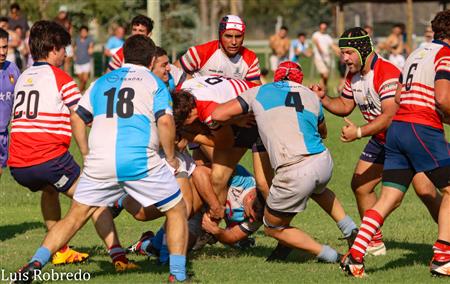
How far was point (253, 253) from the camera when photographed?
1128 centimetres

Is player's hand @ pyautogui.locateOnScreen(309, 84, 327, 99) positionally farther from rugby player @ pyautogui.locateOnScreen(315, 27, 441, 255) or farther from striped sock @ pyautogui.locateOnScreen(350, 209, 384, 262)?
striped sock @ pyautogui.locateOnScreen(350, 209, 384, 262)

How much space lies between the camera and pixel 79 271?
989cm

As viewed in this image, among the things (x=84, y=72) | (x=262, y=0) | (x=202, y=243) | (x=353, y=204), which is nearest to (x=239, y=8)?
(x=84, y=72)

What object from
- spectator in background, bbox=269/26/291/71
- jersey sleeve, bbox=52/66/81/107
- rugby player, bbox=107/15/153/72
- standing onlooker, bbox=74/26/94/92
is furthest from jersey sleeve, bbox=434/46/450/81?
spectator in background, bbox=269/26/291/71

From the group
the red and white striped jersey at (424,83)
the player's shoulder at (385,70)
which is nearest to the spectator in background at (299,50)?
the player's shoulder at (385,70)

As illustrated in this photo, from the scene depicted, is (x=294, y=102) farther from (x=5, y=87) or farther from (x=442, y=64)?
(x=5, y=87)

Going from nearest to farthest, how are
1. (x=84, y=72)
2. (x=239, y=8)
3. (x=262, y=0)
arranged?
(x=84, y=72)
(x=239, y=8)
(x=262, y=0)

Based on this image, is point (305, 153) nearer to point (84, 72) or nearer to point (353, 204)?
→ point (353, 204)

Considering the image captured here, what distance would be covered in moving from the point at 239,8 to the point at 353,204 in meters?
37.3

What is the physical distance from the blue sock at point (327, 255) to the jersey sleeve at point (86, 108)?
99.2 inches

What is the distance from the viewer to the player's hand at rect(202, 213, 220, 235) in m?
10.8

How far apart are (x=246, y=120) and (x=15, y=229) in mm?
4184

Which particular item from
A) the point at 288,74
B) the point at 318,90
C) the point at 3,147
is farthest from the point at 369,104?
the point at 3,147

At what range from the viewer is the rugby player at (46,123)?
10.0 metres
